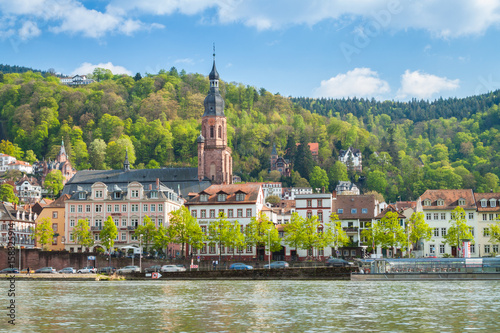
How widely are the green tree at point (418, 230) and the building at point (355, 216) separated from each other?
6.47 m

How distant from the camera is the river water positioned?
1506 inches

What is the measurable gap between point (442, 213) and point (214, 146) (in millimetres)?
60070

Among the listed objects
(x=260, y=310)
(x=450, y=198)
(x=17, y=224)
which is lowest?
(x=260, y=310)

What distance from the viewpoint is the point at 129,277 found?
9338 cm

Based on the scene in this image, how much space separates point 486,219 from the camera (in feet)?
367

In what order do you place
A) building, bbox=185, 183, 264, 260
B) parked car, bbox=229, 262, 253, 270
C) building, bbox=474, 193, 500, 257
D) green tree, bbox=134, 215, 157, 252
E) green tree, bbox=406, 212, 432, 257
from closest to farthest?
parked car, bbox=229, 262, 253, 270
green tree, bbox=406, 212, 432, 257
building, bbox=474, 193, 500, 257
green tree, bbox=134, 215, 157, 252
building, bbox=185, 183, 264, 260

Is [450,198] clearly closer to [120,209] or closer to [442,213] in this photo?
[442,213]

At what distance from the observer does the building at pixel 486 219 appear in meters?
110

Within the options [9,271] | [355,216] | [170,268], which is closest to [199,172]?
[355,216]

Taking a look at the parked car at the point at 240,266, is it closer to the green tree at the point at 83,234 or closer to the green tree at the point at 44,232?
the green tree at the point at 83,234

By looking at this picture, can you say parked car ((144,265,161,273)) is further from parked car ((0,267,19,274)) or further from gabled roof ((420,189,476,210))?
gabled roof ((420,189,476,210))

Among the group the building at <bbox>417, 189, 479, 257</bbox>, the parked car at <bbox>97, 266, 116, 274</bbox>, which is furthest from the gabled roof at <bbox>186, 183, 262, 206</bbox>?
the building at <bbox>417, 189, 479, 257</bbox>

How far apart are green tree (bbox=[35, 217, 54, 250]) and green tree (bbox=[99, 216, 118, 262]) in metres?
10.5

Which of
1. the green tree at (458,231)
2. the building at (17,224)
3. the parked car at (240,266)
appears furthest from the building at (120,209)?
the green tree at (458,231)
